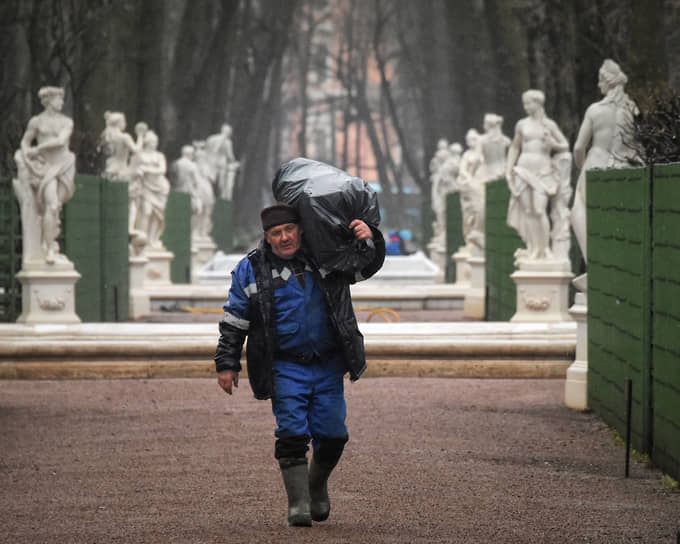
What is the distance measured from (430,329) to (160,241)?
41.7 ft

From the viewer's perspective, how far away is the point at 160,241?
1038 inches


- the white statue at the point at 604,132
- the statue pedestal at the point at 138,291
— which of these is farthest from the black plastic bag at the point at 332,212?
the statue pedestal at the point at 138,291

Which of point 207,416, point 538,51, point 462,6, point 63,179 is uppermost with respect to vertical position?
point 462,6

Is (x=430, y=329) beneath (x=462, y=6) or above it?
beneath

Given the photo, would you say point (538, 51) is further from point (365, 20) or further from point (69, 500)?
point (365, 20)

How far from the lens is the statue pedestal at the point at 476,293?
72.5 ft

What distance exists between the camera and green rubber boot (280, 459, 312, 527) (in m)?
6.66

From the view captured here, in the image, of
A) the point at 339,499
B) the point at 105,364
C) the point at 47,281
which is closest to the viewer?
the point at 339,499

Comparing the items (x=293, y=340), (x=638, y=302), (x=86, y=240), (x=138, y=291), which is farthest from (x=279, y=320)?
(x=138, y=291)

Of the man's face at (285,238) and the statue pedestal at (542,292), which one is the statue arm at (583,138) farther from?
the man's face at (285,238)

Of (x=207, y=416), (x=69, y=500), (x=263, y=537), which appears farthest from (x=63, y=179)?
(x=263, y=537)

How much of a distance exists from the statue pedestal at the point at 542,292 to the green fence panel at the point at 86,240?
476 cm

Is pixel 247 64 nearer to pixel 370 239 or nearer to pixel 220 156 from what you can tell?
pixel 220 156

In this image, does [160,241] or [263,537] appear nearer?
[263,537]
